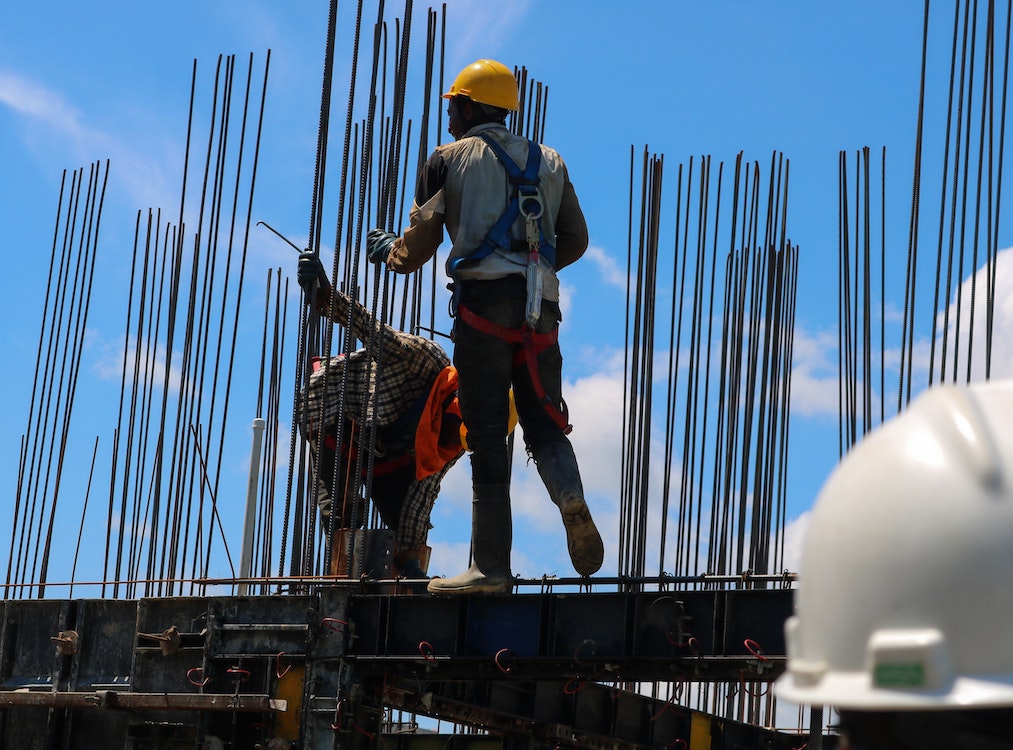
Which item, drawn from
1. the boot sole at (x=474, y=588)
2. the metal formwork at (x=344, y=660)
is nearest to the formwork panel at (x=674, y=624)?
the metal formwork at (x=344, y=660)

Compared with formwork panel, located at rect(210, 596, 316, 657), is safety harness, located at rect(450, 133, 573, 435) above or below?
above

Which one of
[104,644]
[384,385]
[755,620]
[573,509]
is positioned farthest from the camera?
[384,385]

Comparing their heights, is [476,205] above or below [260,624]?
above

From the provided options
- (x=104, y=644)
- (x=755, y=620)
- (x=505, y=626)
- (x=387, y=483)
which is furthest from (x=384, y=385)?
(x=755, y=620)

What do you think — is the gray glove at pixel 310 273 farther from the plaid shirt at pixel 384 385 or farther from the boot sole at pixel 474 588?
the boot sole at pixel 474 588

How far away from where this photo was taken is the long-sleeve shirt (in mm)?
6789

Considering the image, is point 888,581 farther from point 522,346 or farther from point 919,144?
point 919,144

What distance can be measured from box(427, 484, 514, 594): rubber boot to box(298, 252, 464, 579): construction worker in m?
1.61

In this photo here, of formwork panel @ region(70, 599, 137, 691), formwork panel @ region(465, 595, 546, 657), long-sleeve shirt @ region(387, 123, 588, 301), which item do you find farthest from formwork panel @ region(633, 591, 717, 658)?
formwork panel @ region(70, 599, 137, 691)

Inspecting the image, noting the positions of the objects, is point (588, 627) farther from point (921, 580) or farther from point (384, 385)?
point (921, 580)

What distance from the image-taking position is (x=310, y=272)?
7938 mm

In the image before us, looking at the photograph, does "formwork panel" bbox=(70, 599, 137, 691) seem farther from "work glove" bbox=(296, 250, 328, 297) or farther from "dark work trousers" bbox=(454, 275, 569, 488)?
"dark work trousers" bbox=(454, 275, 569, 488)

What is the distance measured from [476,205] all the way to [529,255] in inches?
13.7

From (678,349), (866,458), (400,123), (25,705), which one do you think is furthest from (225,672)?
(866,458)
